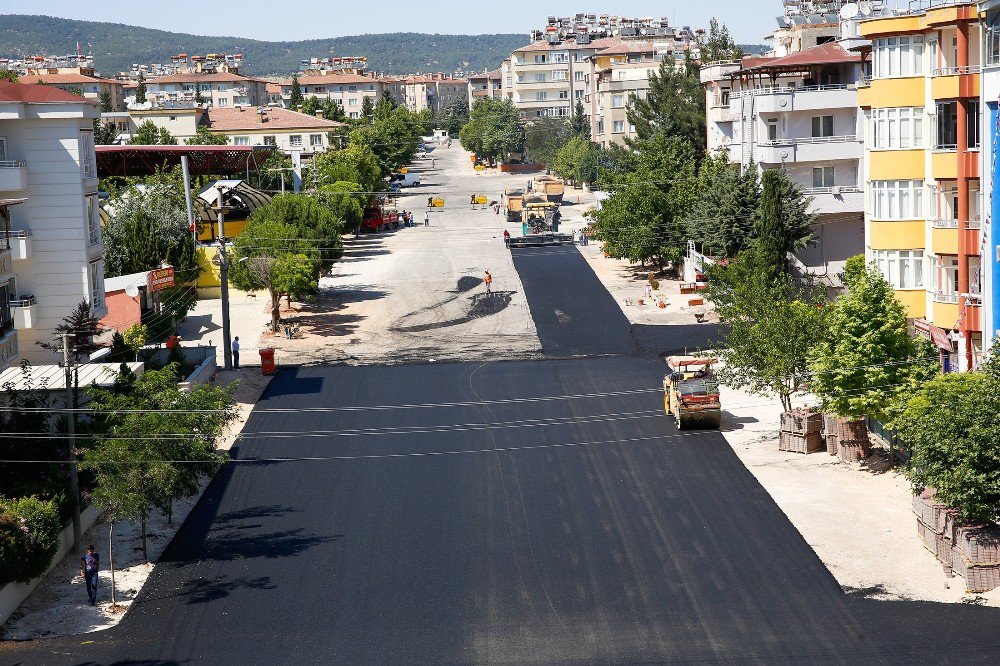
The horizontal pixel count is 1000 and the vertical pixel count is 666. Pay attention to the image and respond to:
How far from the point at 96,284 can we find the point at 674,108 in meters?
60.7

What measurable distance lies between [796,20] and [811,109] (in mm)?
22106

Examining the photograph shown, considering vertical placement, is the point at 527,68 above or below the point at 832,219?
above

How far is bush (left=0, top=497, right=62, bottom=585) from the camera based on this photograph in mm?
25109

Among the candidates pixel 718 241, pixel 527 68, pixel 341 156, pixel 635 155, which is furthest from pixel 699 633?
pixel 527 68

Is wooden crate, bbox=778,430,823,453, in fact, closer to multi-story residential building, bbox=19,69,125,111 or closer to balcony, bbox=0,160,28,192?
balcony, bbox=0,160,28,192

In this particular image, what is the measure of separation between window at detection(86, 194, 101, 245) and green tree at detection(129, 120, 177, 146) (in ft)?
264

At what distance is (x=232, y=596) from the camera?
1037 inches

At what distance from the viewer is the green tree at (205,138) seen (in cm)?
12731

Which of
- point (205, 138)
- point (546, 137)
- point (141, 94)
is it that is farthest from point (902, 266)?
point (141, 94)

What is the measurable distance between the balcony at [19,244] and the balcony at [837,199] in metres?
35.4

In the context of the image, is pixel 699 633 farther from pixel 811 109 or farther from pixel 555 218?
pixel 555 218

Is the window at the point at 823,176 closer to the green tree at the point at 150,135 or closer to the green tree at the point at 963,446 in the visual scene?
the green tree at the point at 963,446

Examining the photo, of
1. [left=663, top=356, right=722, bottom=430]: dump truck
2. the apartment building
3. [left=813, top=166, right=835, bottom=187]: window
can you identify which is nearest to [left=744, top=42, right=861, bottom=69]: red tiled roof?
[left=813, top=166, right=835, bottom=187]: window

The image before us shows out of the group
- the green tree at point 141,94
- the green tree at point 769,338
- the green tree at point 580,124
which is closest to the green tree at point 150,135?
the green tree at point 141,94
